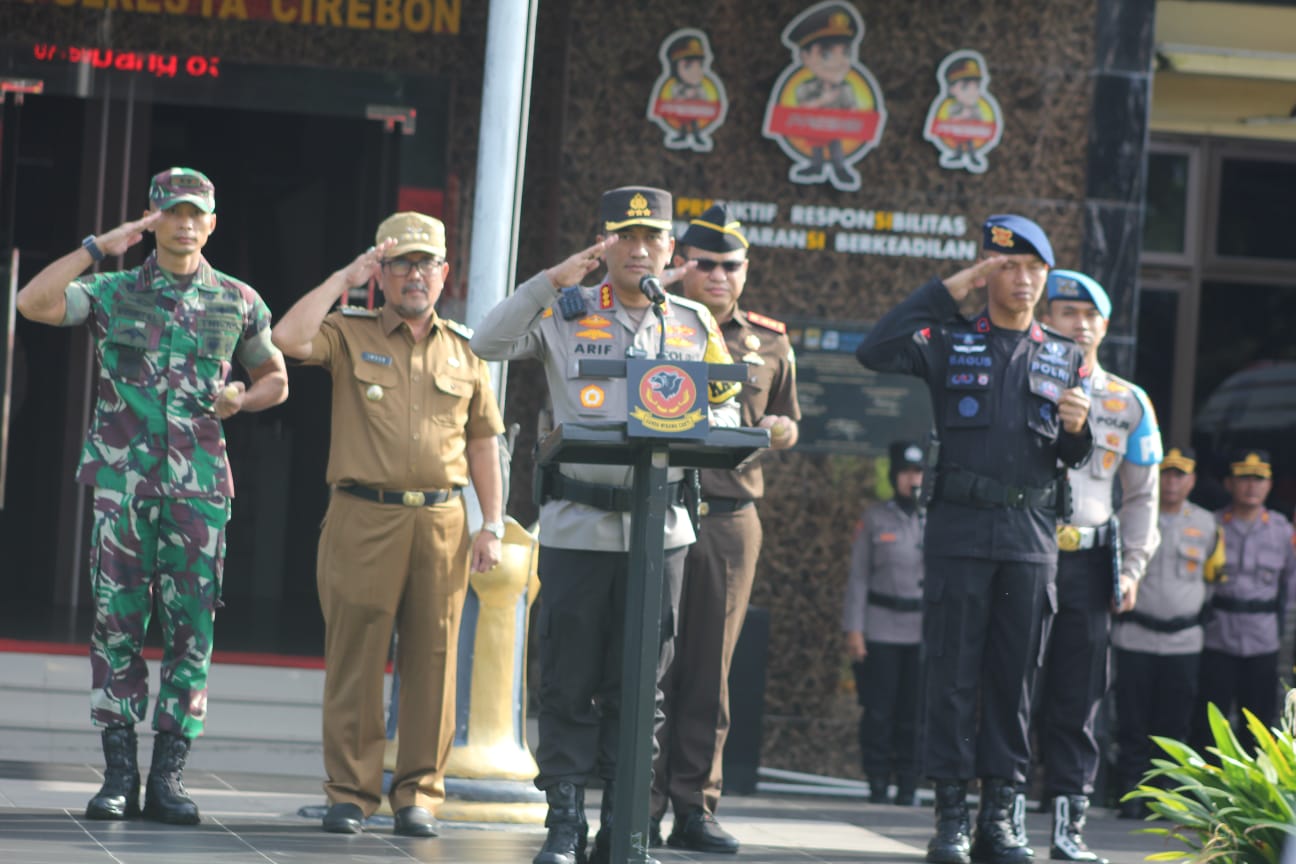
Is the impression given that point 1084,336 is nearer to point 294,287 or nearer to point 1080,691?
point 1080,691

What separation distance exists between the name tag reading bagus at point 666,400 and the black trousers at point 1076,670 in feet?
8.79

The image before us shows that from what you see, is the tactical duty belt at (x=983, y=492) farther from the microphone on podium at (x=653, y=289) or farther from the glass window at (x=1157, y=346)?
the glass window at (x=1157, y=346)

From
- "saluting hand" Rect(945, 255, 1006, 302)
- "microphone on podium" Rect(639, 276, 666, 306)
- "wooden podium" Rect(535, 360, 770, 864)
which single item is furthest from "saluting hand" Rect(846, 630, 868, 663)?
"wooden podium" Rect(535, 360, 770, 864)

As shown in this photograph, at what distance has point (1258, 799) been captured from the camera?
4535 mm

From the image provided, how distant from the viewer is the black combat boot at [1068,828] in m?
6.66

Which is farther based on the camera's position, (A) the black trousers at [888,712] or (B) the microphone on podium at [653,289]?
(A) the black trousers at [888,712]

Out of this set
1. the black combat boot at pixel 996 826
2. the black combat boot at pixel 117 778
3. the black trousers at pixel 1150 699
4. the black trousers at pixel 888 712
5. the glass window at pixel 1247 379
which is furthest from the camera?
the glass window at pixel 1247 379

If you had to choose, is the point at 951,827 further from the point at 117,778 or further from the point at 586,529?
the point at 117,778

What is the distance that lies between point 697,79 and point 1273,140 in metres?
3.91

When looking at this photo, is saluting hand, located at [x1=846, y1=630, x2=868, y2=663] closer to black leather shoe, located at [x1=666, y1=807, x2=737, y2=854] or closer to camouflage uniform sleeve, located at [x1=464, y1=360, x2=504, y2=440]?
black leather shoe, located at [x1=666, y1=807, x2=737, y2=854]

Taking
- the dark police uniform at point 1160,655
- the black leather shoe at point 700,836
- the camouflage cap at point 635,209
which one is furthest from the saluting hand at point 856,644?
the camouflage cap at point 635,209

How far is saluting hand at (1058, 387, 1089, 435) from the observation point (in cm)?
627

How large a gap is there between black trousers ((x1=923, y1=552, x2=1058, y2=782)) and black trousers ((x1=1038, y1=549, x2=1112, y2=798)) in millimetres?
368

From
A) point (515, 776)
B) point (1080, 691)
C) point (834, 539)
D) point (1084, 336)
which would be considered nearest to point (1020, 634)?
point (1080, 691)
